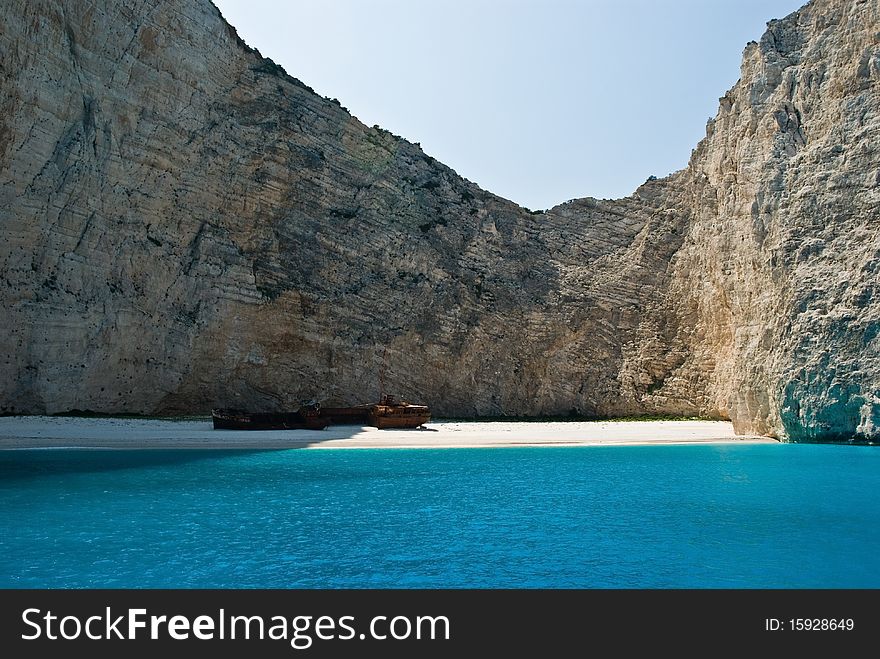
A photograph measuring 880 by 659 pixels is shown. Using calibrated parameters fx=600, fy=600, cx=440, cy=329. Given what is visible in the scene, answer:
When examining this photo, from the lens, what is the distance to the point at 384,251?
3609cm

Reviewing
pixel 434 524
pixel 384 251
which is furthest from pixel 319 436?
pixel 434 524

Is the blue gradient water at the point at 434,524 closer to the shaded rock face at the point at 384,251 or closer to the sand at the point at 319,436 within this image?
the sand at the point at 319,436

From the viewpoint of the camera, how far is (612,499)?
41.5 ft

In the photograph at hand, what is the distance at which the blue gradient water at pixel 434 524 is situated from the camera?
24.7 feet

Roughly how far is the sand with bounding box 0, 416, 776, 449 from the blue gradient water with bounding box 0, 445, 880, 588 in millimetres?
4023

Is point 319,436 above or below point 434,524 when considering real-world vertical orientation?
below

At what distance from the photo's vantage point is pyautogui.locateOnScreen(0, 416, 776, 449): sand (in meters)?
21.8

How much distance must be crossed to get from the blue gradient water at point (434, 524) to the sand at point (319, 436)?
158 inches

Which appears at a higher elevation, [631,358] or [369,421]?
[631,358]

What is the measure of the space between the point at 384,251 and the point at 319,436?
14133 millimetres

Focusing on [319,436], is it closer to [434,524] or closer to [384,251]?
[384,251]
